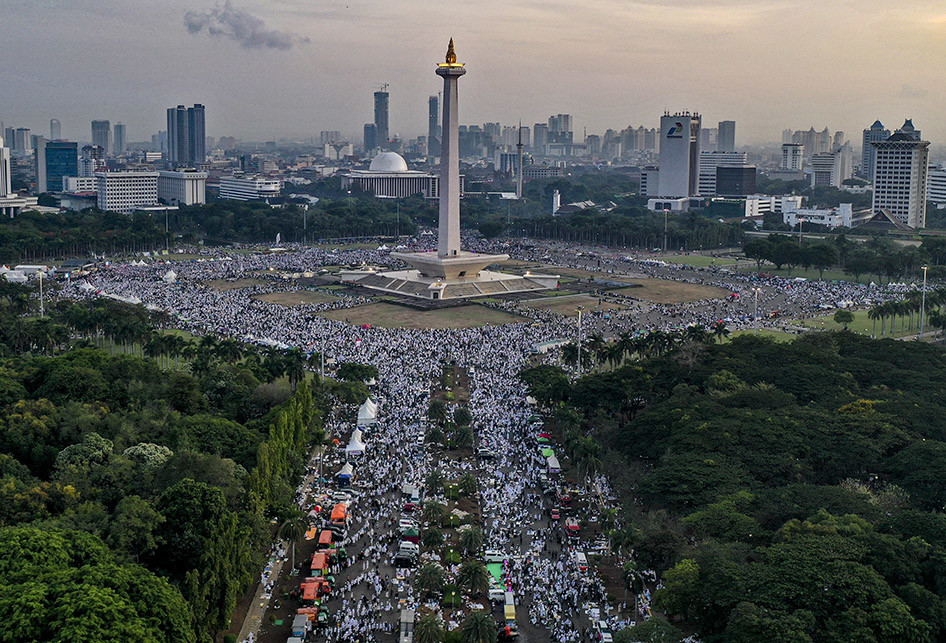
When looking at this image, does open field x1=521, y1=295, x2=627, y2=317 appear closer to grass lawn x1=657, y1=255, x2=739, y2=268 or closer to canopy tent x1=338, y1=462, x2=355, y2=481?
grass lawn x1=657, y1=255, x2=739, y2=268

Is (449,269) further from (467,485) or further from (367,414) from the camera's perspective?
(467,485)

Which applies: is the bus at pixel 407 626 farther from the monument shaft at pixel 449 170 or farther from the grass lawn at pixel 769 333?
the monument shaft at pixel 449 170

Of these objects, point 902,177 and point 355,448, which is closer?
point 355,448

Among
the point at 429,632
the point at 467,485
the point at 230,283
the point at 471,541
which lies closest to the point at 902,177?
the point at 230,283

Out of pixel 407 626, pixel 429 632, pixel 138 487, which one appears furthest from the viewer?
pixel 138 487

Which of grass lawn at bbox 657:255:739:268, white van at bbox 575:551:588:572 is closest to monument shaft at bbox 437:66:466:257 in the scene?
grass lawn at bbox 657:255:739:268

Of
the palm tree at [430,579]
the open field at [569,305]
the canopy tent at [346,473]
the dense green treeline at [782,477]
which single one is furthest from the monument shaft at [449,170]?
the palm tree at [430,579]

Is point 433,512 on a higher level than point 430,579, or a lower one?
higher
